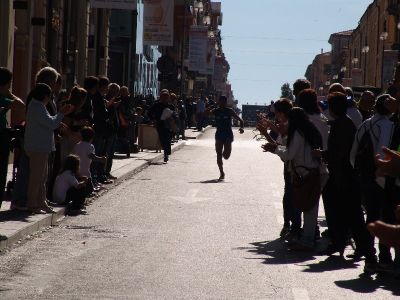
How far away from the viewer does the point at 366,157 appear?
13.0m

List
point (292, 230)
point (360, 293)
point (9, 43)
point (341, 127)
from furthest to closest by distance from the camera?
1. point (9, 43)
2. point (292, 230)
3. point (341, 127)
4. point (360, 293)

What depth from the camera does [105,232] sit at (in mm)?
15484

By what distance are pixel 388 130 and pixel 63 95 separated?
7.76 m

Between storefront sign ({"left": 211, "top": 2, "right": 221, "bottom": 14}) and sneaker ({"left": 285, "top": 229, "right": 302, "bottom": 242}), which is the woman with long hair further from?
storefront sign ({"left": 211, "top": 2, "right": 221, "bottom": 14})

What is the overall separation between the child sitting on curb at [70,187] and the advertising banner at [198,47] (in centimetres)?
5128

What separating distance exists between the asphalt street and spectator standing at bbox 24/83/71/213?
52 cm

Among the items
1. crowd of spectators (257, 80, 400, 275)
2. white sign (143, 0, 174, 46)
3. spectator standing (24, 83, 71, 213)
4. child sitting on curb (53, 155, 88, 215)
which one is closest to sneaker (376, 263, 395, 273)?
crowd of spectators (257, 80, 400, 275)

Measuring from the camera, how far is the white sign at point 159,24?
42.8 m

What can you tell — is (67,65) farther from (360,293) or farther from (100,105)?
(360,293)

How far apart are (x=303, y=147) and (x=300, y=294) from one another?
4.05 meters

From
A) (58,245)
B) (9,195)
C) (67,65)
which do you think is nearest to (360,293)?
(58,245)

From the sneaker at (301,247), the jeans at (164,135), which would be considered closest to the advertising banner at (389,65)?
the jeans at (164,135)

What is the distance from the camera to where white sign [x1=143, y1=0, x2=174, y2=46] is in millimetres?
42781

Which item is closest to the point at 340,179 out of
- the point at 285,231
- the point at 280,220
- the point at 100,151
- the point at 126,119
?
the point at 285,231
